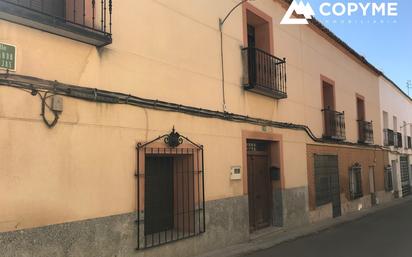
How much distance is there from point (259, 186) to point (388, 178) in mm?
12432

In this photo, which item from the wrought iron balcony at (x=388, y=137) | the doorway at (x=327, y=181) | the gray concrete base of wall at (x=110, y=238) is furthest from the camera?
the wrought iron balcony at (x=388, y=137)

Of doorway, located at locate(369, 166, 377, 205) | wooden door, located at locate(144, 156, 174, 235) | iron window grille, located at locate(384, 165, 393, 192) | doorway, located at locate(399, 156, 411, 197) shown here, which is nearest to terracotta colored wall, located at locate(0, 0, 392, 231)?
wooden door, located at locate(144, 156, 174, 235)

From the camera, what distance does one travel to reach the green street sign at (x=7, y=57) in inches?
178

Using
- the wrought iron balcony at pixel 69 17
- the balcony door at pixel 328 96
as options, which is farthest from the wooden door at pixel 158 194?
the balcony door at pixel 328 96

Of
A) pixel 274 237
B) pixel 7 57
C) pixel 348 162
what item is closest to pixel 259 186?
pixel 274 237

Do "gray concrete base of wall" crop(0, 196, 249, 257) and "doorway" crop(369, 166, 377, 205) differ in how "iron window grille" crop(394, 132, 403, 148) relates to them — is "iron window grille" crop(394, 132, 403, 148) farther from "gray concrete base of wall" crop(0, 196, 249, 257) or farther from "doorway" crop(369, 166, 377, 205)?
"gray concrete base of wall" crop(0, 196, 249, 257)

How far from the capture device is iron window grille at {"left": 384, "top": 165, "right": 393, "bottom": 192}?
770 inches

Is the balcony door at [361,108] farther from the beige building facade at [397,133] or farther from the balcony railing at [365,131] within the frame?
the beige building facade at [397,133]

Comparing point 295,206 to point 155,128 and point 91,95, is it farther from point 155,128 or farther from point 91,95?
point 91,95

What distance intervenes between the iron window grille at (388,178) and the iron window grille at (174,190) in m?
14.8

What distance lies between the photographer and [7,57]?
14.9 ft

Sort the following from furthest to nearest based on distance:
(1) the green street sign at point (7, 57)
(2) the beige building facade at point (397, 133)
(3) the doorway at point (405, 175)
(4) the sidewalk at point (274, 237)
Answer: (3) the doorway at point (405, 175) → (2) the beige building facade at point (397, 133) → (4) the sidewalk at point (274, 237) → (1) the green street sign at point (7, 57)

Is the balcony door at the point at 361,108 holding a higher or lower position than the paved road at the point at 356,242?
higher

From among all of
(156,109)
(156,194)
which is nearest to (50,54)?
(156,109)
